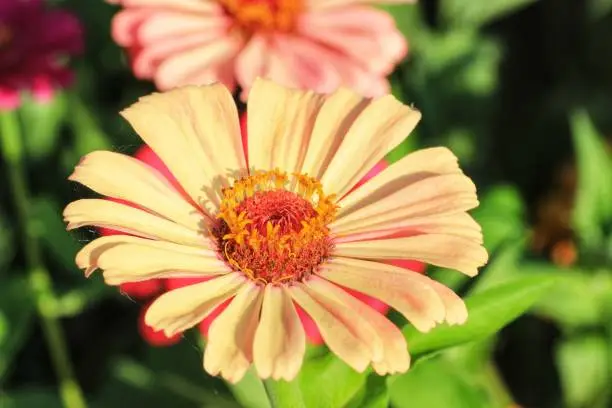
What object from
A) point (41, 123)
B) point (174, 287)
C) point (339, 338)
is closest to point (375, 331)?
point (339, 338)

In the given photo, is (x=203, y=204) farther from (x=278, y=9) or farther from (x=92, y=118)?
(x=92, y=118)

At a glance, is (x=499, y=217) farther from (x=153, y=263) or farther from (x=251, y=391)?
(x=153, y=263)

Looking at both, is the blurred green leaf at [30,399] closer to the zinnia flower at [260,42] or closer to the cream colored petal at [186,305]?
the zinnia flower at [260,42]

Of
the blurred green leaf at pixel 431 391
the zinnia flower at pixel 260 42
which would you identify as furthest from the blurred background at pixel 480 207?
the zinnia flower at pixel 260 42

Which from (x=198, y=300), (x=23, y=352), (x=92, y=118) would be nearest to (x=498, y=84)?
(x=92, y=118)

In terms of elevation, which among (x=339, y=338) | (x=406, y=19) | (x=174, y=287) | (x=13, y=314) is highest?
(x=339, y=338)

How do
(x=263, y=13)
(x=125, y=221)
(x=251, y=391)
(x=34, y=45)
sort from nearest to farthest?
(x=125, y=221) < (x=251, y=391) < (x=263, y=13) < (x=34, y=45)
